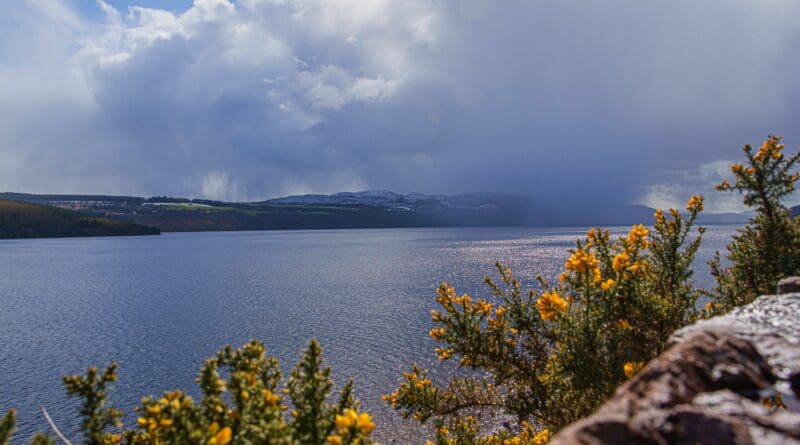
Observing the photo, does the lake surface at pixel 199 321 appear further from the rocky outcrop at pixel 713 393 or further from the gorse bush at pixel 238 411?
the rocky outcrop at pixel 713 393

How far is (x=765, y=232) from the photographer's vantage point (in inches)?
434

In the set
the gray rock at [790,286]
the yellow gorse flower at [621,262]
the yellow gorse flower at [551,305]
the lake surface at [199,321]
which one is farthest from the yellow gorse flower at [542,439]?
the lake surface at [199,321]

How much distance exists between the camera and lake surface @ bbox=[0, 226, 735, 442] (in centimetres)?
3244

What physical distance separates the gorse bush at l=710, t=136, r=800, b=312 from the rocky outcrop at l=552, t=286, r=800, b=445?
6339 millimetres

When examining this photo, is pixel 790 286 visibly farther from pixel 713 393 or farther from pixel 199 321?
pixel 199 321

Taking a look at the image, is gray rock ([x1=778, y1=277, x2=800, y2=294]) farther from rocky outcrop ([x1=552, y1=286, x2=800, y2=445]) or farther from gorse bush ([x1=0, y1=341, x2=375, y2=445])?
gorse bush ([x1=0, y1=341, x2=375, y2=445])

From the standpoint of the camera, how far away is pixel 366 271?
89.7 m

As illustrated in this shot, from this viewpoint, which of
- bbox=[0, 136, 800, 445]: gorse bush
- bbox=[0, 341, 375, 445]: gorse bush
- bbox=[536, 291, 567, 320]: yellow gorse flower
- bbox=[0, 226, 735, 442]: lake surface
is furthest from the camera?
bbox=[0, 226, 735, 442]: lake surface

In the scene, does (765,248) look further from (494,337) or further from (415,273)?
(415,273)

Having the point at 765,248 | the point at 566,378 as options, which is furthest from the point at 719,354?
the point at 765,248

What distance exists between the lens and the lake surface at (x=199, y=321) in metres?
32.4

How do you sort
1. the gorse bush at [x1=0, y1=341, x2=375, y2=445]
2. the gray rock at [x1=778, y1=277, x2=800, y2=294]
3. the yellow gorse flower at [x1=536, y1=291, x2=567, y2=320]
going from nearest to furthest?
the gorse bush at [x1=0, y1=341, x2=375, y2=445]
the gray rock at [x1=778, y1=277, x2=800, y2=294]
the yellow gorse flower at [x1=536, y1=291, x2=567, y2=320]

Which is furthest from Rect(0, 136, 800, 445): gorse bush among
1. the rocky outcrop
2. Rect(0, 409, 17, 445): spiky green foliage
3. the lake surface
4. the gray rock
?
the lake surface

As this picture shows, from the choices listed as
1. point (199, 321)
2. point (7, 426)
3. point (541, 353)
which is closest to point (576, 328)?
point (541, 353)
